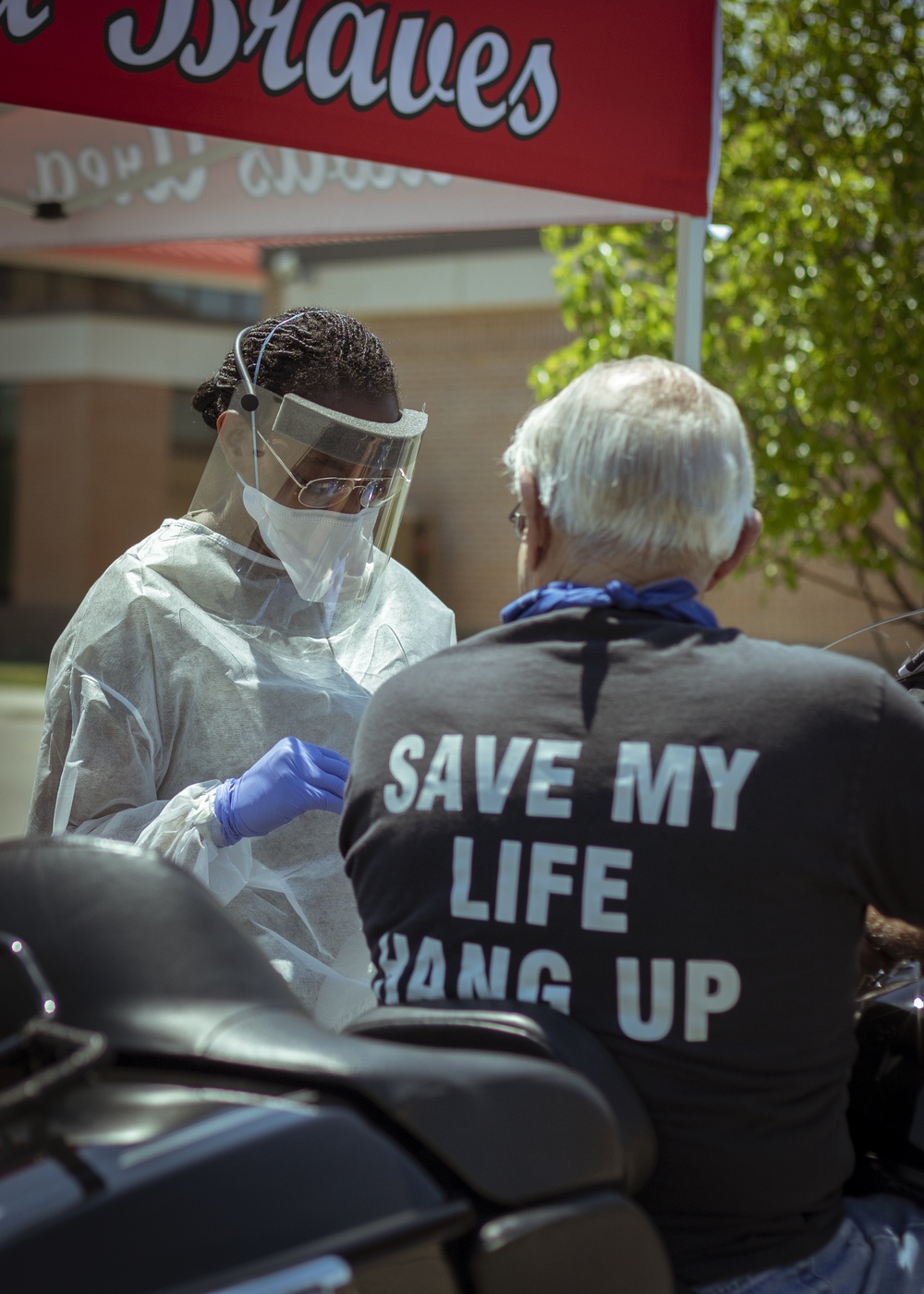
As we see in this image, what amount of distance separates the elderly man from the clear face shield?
761mm

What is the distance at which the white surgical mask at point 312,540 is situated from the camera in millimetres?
2088

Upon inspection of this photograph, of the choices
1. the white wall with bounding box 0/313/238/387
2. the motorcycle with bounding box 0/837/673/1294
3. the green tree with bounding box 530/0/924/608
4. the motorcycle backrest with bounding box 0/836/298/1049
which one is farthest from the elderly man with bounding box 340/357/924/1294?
the white wall with bounding box 0/313/238/387

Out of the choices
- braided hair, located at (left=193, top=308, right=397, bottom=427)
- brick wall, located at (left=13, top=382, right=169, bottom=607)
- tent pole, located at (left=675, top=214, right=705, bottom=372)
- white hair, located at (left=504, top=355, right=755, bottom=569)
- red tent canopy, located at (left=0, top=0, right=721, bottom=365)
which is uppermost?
red tent canopy, located at (left=0, top=0, right=721, bottom=365)

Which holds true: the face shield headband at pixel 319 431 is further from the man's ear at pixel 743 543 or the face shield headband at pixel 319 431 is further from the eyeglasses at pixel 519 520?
the man's ear at pixel 743 543

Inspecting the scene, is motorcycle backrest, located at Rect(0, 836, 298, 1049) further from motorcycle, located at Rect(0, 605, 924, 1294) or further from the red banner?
the red banner

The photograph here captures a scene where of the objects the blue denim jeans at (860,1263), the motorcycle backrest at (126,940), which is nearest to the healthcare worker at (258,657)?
the motorcycle backrest at (126,940)

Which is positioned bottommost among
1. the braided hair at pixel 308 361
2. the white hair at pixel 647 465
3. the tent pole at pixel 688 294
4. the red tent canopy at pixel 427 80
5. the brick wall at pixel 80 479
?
the brick wall at pixel 80 479

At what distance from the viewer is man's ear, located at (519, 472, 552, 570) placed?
1.44m

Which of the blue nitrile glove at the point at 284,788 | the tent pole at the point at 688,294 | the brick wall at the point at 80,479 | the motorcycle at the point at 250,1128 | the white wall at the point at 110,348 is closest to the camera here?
the motorcycle at the point at 250,1128

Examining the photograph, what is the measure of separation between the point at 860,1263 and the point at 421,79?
2.27m

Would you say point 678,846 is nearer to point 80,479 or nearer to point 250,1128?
point 250,1128

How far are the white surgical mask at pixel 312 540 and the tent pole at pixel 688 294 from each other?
4.23 ft

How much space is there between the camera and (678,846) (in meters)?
1.24

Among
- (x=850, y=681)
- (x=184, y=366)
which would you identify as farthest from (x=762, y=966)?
(x=184, y=366)
